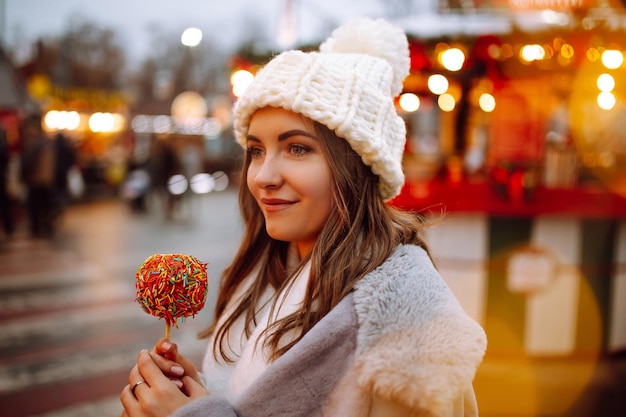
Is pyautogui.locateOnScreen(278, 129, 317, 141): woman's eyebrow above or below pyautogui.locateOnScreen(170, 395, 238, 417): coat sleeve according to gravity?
above

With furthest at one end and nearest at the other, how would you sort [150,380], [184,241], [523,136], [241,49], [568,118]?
[184,241], [523,136], [568,118], [241,49], [150,380]

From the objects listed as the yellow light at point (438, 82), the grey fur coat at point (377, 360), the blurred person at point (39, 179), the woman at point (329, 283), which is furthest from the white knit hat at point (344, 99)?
the blurred person at point (39, 179)

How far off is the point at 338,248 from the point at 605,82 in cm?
528

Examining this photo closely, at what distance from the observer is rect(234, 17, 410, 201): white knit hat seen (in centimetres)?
174

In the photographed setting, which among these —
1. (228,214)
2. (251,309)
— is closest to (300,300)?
(251,309)

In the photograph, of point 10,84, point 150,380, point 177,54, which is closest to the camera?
point 150,380

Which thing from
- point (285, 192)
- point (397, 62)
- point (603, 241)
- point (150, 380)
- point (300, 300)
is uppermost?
point (397, 62)

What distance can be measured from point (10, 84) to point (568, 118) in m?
14.4

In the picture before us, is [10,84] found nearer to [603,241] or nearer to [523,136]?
[523,136]

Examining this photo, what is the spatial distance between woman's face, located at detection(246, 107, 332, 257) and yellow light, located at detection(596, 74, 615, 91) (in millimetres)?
5166

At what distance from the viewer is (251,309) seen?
6.62ft

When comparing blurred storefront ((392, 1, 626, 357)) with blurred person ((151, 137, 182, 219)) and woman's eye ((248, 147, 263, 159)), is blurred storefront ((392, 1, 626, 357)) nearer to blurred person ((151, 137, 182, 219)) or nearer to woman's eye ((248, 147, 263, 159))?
woman's eye ((248, 147, 263, 159))

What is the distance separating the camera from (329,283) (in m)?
1.67

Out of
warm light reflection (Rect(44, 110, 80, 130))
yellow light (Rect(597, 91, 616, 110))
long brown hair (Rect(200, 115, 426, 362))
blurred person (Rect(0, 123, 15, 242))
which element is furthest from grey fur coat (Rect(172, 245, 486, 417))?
warm light reflection (Rect(44, 110, 80, 130))
